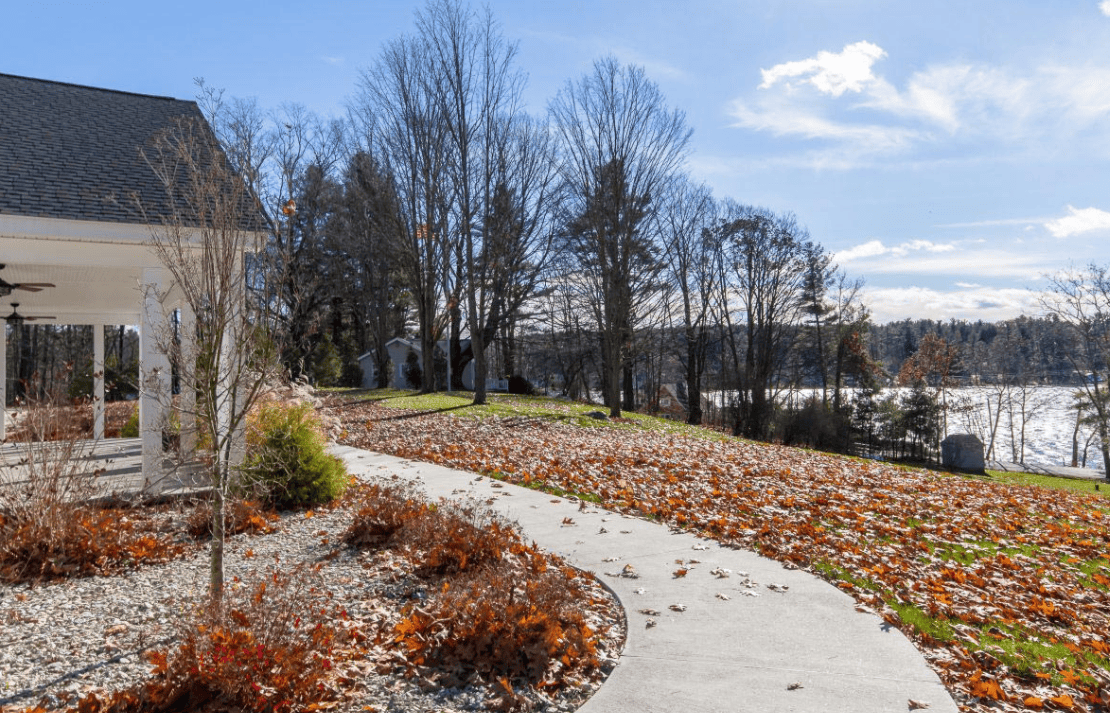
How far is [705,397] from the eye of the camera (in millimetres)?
35844

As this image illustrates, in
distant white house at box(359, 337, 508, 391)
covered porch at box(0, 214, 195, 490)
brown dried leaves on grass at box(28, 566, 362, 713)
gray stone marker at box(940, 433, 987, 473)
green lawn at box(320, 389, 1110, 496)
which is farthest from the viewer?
distant white house at box(359, 337, 508, 391)

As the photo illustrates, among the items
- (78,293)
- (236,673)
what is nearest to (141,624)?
(236,673)

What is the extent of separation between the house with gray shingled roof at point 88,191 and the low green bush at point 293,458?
1.02 metres

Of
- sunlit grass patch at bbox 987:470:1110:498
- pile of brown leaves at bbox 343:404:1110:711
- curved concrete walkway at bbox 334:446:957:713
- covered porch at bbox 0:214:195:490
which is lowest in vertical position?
sunlit grass patch at bbox 987:470:1110:498

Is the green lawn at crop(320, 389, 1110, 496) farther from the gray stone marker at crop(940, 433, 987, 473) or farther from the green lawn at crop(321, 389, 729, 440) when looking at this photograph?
the gray stone marker at crop(940, 433, 987, 473)

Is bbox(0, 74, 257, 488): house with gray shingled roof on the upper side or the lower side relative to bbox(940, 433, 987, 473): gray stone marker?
upper

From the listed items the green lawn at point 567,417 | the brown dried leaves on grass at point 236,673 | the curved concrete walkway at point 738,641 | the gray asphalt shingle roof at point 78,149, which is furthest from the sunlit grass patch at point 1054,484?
the gray asphalt shingle roof at point 78,149

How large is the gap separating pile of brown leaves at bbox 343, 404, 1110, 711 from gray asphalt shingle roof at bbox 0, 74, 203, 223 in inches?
226

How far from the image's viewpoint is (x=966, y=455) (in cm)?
2028

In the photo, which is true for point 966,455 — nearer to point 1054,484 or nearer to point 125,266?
point 1054,484

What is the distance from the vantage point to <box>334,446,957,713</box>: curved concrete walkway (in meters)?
3.20

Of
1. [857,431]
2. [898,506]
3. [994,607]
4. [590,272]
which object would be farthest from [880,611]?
[857,431]

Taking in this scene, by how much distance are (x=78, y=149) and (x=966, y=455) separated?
22387 millimetres

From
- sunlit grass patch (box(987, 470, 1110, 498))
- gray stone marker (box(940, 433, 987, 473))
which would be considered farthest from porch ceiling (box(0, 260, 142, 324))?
gray stone marker (box(940, 433, 987, 473))
